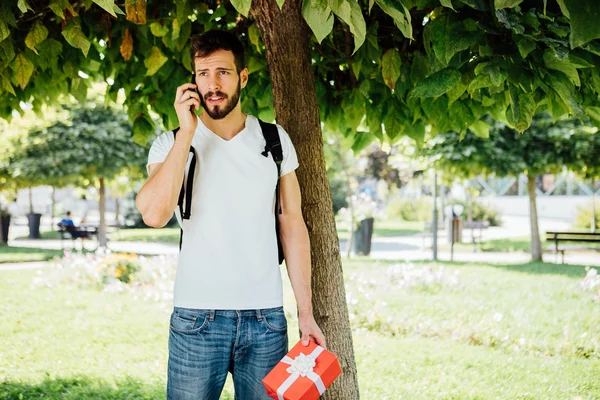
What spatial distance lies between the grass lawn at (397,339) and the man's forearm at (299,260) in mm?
2769

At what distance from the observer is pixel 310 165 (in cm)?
328

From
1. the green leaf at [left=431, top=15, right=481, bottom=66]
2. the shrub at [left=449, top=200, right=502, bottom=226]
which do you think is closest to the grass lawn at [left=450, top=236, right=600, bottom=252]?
the shrub at [left=449, top=200, right=502, bottom=226]

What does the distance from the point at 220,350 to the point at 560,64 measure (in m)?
1.79

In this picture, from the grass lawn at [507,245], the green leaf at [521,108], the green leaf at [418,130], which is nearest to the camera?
the green leaf at [521,108]

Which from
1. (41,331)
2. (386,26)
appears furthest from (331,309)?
(41,331)

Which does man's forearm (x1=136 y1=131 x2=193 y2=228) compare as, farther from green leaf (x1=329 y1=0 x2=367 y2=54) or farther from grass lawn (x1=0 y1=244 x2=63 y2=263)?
grass lawn (x1=0 y1=244 x2=63 y2=263)

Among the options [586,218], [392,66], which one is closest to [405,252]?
[586,218]

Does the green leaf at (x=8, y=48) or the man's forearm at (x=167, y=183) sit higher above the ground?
the green leaf at (x=8, y=48)

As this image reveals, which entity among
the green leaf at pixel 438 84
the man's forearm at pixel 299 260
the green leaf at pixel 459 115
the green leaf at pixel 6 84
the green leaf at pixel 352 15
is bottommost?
the man's forearm at pixel 299 260

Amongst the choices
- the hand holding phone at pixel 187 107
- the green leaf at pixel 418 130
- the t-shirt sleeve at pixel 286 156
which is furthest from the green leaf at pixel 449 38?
the green leaf at pixel 418 130

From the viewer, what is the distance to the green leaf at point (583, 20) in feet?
5.55

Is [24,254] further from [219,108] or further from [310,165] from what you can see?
[219,108]

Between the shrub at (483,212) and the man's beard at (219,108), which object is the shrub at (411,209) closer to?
the shrub at (483,212)

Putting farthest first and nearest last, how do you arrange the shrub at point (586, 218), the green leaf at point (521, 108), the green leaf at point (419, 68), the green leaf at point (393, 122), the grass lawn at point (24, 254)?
the shrub at point (586, 218) → the grass lawn at point (24, 254) → the green leaf at point (393, 122) → the green leaf at point (419, 68) → the green leaf at point (521, 108)
